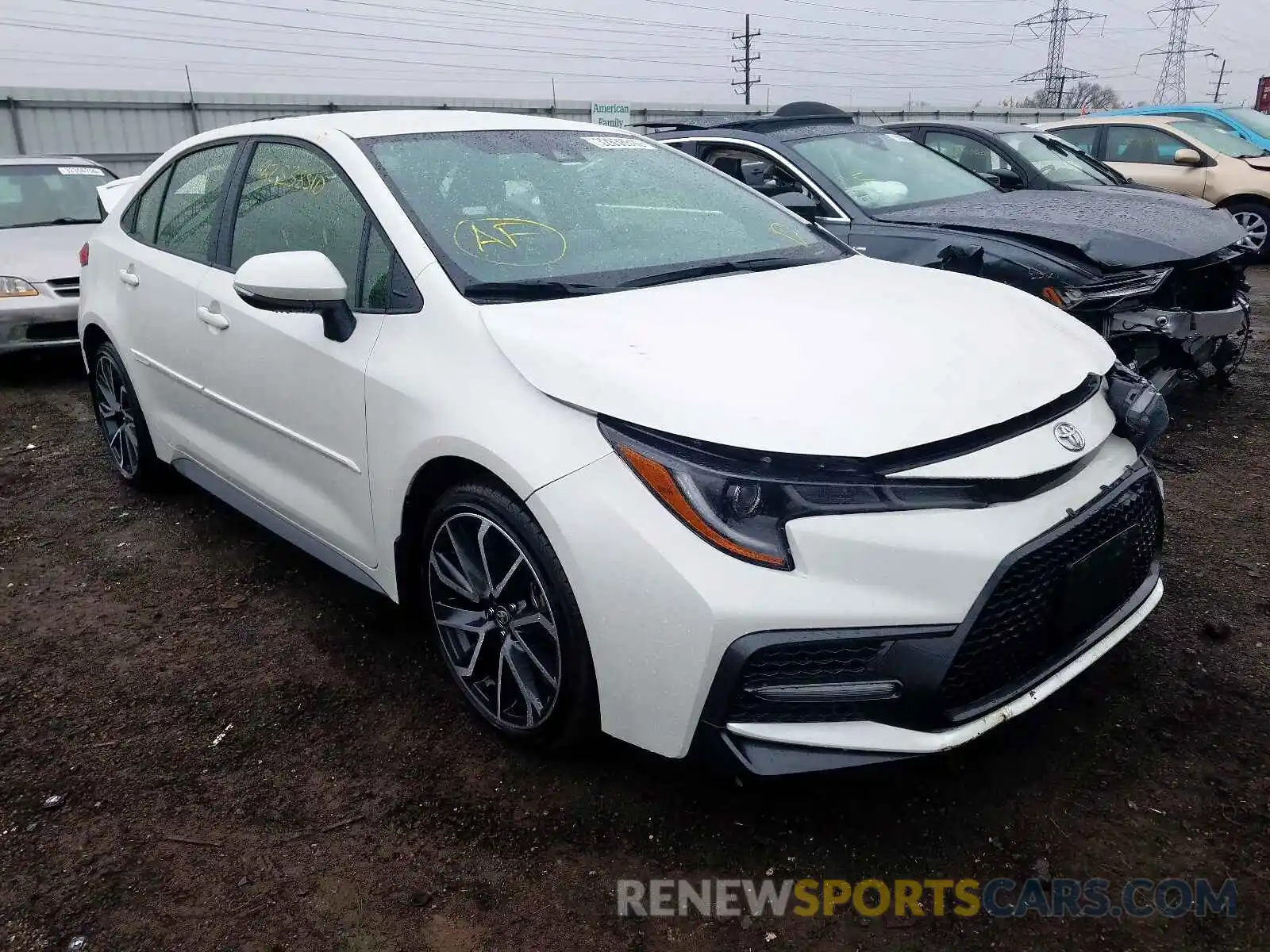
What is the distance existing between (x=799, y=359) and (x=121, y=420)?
11.6ft

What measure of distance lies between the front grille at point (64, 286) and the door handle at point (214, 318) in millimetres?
4167

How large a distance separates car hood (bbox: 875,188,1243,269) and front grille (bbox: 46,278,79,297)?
5.48 m

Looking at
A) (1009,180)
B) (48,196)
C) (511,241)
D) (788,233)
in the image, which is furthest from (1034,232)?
(48,196)

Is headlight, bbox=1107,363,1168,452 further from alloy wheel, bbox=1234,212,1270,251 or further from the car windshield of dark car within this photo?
alloy wheel, bbox=1234,212,1270,251

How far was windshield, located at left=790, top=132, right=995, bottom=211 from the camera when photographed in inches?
218

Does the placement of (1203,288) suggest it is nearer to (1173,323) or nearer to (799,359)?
(1173,323)

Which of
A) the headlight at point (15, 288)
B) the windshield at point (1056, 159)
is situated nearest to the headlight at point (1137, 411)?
the windshield at point (1056, 159)

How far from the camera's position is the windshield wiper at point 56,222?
756cm

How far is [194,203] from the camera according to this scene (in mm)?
3662

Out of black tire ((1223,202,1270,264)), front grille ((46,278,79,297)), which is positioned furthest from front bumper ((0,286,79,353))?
black tire ((1223,202,1270,264))

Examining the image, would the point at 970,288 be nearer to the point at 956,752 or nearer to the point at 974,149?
the point at 956,752

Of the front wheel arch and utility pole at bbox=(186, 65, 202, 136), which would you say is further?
utility pole at bbox=(186, 65, 202, 136)

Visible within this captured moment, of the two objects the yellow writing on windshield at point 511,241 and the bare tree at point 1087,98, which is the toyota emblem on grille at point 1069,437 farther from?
the bare tree at point 1087,98

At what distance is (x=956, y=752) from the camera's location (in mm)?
2482
